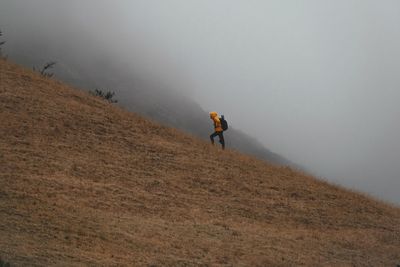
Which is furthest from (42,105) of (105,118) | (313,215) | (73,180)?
(313,215)

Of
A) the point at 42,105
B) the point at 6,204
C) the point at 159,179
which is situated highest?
the point at 42,105

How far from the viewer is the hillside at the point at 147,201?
52.9 feet

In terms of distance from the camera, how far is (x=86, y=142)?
25.0 m

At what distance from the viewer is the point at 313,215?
22.4 m

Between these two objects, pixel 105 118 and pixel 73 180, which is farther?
pixel 105 118

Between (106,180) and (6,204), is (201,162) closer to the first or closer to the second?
(106,180)

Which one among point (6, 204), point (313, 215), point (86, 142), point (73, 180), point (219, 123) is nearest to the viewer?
point (6, 204)

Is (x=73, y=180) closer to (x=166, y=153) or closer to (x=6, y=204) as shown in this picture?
(x=6, y=204)

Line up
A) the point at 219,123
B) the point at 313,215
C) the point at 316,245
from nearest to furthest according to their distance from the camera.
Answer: the point at 316,245 < the point at 313,215 < the point at 219,123

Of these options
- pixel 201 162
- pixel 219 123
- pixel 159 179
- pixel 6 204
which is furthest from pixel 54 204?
pixel 219 123

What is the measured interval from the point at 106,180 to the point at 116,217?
357 cm

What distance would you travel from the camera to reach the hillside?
16.1 metres

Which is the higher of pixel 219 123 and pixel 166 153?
pixel 219 123

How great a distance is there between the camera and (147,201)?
66.9 ft
